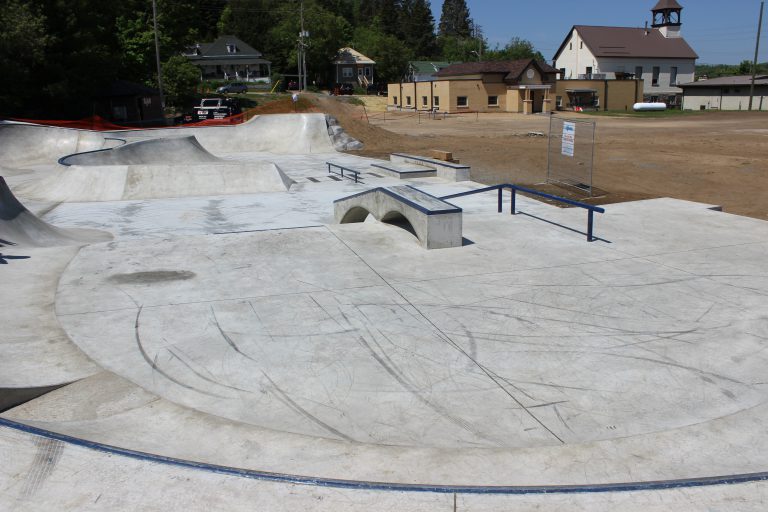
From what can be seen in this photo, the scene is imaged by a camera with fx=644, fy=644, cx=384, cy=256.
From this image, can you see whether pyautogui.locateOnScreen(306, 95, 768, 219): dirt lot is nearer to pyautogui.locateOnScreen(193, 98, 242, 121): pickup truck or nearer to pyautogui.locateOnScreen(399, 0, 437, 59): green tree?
pyautogui.locateOnScreen(193, 98, 242, 121): pickup truck

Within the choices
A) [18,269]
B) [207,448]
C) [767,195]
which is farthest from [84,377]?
[767,195]

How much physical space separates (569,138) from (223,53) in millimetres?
88640

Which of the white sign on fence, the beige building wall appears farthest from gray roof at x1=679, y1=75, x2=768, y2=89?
the white sign on fence

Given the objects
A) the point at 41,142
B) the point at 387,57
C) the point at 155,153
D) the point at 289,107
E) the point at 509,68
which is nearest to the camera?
the point at 155,153

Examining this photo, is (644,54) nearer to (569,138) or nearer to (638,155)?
(638,155)

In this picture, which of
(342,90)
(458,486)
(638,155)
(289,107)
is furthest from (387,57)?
(458,486)

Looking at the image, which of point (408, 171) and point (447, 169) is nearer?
point (447, 169)

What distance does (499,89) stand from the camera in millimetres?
68000

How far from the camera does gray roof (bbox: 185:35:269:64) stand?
95438 millimetres

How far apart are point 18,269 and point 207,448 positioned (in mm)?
6460

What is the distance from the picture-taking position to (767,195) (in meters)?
17.7

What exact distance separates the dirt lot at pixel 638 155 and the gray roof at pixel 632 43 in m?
41.1

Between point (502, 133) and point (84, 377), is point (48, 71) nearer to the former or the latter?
point (502, 133)

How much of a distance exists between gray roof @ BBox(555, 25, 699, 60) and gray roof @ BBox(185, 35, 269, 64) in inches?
1830
